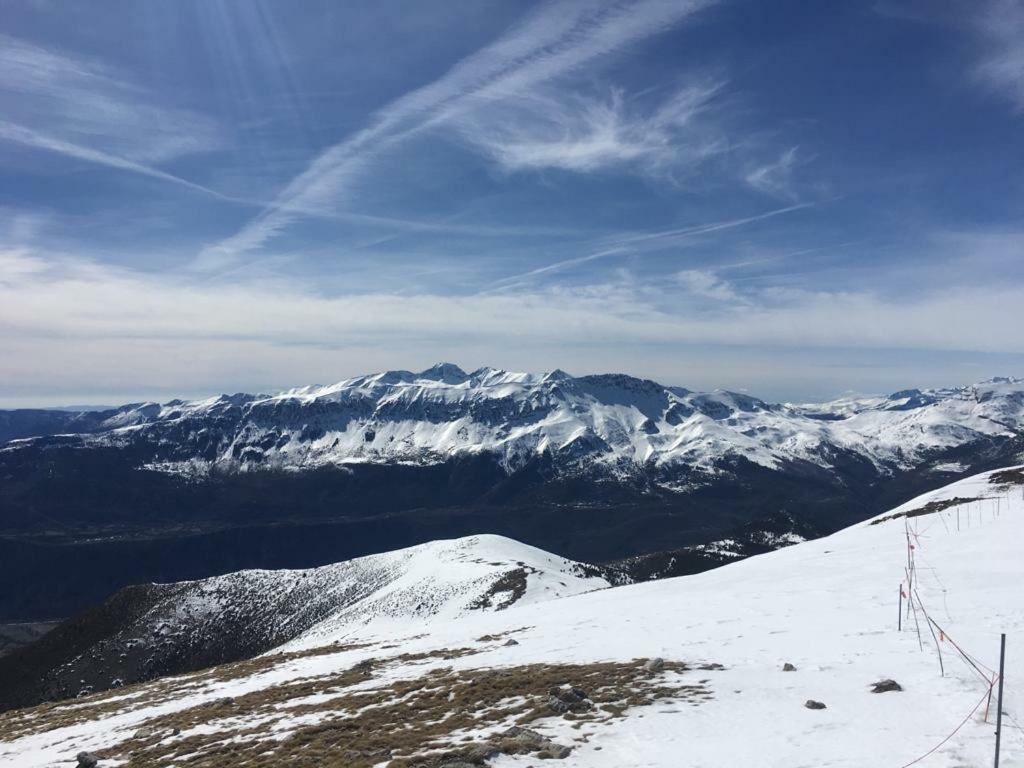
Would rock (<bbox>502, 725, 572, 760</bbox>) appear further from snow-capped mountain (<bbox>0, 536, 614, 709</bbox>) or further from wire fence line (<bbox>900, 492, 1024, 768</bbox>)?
snow-capped mountain (<bbox>0, 536, 614, 709</bbox>)

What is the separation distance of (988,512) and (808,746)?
48724mm

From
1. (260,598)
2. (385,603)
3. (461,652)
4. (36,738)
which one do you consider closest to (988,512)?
(461,652)

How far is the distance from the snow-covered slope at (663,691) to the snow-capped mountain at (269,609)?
152 feet

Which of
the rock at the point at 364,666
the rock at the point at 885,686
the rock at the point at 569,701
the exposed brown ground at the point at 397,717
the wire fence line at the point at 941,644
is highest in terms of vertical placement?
the wire fence line at the point at 941,644

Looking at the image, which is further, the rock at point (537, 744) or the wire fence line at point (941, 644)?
the rock at point (537, 744)

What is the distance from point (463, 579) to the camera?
93.5 metres

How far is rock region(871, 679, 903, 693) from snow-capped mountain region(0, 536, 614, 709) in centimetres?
6244

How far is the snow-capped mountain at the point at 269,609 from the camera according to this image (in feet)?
284

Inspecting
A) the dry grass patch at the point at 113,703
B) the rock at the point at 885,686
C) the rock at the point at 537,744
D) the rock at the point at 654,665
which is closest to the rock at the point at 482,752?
the rock at the point at 537,744

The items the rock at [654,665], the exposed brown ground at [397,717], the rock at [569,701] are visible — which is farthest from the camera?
Result: the rock at [654,665]

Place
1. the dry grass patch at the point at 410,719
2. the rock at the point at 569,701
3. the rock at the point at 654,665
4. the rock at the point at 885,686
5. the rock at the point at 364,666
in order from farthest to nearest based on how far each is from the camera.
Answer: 1. the rock at the point at 364,666
2. the rock at the point at 654,665
3. the rock at the point at 569,701
4. the rock at the point at 885,686
5. the dry grass patch at the point at 410,719

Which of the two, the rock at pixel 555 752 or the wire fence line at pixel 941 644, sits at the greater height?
the wire fence line at pixel 941 644

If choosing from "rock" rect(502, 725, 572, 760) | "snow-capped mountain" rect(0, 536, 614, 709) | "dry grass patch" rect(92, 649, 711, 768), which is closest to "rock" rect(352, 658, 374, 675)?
"dry grass patch" rect(92, 649, 711, 768)

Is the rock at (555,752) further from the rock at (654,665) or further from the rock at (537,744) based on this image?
the rock at (654,665)
